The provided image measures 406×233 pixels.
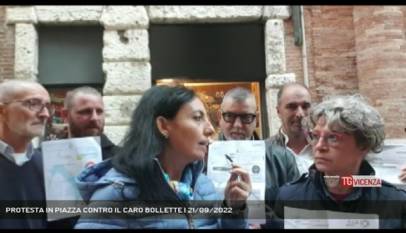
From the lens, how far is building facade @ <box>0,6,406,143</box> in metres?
A: 5.23

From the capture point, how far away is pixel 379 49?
17.2 ft

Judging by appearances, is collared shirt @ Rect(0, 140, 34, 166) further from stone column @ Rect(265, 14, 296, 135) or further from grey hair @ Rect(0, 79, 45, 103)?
stone column @ Rect(265, 14, 296, 135)

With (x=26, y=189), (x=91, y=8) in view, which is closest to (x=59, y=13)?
(x=91, y=8)

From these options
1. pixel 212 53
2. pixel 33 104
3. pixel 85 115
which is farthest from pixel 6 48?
pixel 33 104

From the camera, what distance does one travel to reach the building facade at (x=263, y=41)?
5.23 meters

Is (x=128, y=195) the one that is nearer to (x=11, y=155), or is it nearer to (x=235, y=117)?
(x=11, y=155)

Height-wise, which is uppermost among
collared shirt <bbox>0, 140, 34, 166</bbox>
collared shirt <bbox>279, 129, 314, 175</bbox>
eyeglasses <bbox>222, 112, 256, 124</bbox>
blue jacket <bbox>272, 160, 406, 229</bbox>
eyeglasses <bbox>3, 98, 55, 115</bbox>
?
eyeglasses <bbox>3, 98, 55, 115</bbox>

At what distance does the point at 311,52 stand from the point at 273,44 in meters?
0.40

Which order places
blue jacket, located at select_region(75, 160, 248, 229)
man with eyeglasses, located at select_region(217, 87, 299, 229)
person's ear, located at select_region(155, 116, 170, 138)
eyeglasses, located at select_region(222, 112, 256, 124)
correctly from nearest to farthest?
1. blue jacket, located at select_region(75, 160, 248, 229)
2. person's ear, located at select_region(155, 116, 170, 138)
3. man with eyeglasses, located at select_region(217, 87, 299, 229)
4. eyeglasses, located at select_region(222, 112, 256, 124)

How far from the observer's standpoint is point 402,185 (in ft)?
7.65

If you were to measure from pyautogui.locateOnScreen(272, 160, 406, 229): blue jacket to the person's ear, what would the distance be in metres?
0.57

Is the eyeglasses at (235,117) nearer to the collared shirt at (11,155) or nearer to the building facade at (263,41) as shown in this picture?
the collared shirt at (11,155)

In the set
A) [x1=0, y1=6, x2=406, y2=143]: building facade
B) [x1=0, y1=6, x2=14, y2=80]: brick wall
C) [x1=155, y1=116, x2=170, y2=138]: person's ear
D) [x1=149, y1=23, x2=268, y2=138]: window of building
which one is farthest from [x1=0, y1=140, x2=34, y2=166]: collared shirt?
[x1=0, y1=6, x2=14, y2=80]: brick wall

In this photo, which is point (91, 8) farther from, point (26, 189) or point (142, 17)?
point (26, 189)
